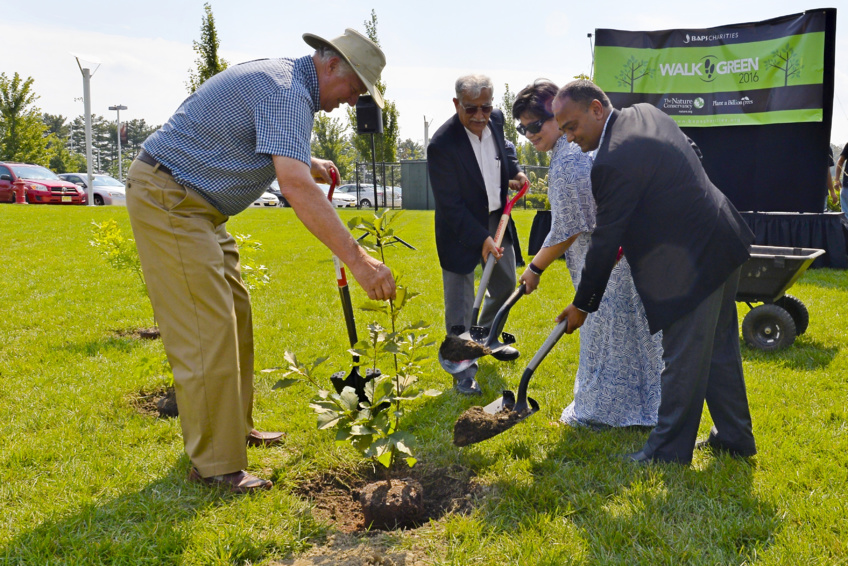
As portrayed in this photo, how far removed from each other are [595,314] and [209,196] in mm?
2122

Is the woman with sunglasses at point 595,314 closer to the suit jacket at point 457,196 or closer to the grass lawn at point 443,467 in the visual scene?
the grass lawn at point 443,467

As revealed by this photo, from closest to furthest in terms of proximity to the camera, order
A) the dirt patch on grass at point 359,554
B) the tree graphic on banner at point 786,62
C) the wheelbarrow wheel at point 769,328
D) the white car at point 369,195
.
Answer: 1. the dirt patch on grass at point 359,554
2. the wheelbarrow wheel at point 769,328
3. the tree graphic on banner at point 786,62
4. the white car at point 369,195

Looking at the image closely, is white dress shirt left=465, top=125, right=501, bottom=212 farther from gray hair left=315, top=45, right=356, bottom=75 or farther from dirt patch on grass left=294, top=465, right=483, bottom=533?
dirt patch on grass left=294, top=465, right=483, bottom=533

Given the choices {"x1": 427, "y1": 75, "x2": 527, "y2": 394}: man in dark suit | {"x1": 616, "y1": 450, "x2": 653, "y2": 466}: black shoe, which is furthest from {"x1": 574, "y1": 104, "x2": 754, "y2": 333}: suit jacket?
{"x1": 427, "y1": 75, "x2": 527, "y2": 394}: man in dark suit

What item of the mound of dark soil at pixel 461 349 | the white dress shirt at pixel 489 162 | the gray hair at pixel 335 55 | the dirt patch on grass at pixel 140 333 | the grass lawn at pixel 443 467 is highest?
the gray hair at pixel 335 55

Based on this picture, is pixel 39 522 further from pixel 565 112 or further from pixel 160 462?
pixel 565 112

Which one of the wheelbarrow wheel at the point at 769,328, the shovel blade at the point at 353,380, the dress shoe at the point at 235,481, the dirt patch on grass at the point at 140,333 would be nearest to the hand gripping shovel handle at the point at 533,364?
the shovel blade at the point at 353,380

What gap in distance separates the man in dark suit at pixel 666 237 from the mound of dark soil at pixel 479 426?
0.65 m

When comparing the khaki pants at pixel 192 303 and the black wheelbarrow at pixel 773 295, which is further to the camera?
the black wheelbarrow at pixel 773 295

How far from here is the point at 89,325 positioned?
218 inches

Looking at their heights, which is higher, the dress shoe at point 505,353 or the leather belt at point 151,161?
the leather belt at point 151,161

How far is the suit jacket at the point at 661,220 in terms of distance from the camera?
8.44ft

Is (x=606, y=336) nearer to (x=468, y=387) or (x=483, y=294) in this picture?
(x=483, y=294)

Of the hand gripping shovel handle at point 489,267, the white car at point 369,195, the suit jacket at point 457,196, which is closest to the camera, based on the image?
the hand gripping shovel handle at point 489,267
